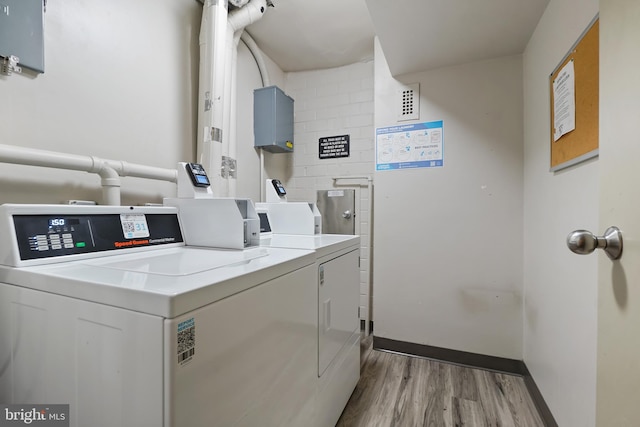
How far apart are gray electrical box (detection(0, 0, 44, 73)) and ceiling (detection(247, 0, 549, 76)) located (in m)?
1.44

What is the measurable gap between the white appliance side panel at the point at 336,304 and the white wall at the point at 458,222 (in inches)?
26.2

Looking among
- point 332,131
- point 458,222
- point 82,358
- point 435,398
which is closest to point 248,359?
point 82,358

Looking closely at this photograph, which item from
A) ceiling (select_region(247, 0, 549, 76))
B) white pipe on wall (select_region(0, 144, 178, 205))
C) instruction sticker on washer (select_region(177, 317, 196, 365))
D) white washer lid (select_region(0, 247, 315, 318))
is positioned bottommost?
instruction sticker on washer (select_region(177, 317, 196, 365))

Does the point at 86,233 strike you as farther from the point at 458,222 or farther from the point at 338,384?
the point at 458,222

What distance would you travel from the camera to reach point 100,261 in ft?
2.96

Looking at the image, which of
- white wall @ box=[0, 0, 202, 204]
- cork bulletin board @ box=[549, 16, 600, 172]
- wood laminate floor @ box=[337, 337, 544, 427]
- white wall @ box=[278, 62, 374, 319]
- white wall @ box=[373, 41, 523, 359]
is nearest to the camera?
cork bulletin board @ box=[549, 16, 600, 172]

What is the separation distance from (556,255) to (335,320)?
1.12 metres

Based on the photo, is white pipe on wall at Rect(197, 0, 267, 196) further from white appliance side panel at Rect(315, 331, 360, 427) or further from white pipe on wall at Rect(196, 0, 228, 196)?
white appliance side panel at Rect(315, 331, 360, 427)

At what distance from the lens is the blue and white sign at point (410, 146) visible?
2.14 meters

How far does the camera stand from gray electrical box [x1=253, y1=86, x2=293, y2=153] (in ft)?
8.36

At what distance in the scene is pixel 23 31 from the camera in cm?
112

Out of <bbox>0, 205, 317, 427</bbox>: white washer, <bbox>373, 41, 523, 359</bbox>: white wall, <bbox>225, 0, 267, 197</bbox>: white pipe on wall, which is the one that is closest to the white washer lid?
→ <bbox>0, 205, 317, 427</bbox>: white washer

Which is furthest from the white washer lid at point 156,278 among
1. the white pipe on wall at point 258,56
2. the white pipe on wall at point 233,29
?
the white pipe on wall at point 258,56

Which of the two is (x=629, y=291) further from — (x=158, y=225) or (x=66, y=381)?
(x=158, y=225)
